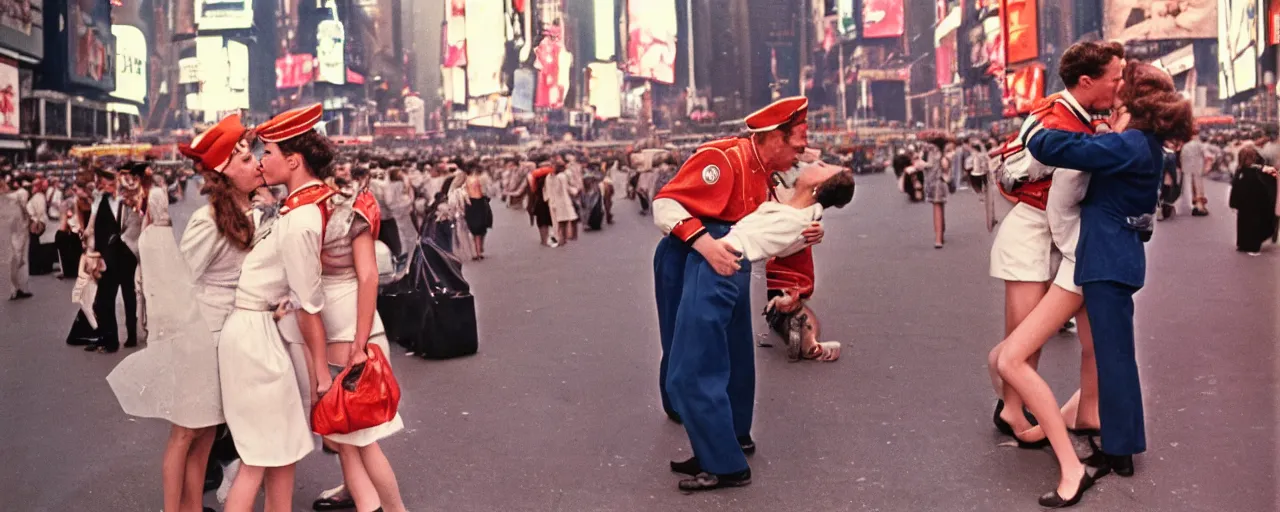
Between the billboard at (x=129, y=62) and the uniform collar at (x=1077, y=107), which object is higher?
the billboard at (x=129, y=62)

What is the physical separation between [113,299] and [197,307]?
16.7ft

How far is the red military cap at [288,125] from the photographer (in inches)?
143

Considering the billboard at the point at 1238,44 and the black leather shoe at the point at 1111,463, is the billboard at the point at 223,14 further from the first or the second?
the billboard at the point at 1238,44

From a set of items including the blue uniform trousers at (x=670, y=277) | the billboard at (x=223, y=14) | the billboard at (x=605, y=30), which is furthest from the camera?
the billboard at (x=605, y=30)

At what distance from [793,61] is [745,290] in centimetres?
1192

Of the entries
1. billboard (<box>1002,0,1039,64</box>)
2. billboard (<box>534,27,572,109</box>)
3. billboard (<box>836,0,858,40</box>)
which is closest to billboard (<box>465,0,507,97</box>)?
billboard (<box>534,27,572,109</box>)

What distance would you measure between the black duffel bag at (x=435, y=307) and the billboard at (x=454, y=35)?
8746 mm

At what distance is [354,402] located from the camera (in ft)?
12.0

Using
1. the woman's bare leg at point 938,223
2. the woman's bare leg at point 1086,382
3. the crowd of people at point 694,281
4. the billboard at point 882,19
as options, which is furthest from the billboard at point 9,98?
the billboard at point 882,19

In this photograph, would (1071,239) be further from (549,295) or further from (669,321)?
(549,295)

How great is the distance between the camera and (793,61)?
52.7ft

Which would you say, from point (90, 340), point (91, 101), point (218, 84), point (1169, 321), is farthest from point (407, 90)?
point (1169, 321)

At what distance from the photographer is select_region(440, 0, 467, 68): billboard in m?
16.1

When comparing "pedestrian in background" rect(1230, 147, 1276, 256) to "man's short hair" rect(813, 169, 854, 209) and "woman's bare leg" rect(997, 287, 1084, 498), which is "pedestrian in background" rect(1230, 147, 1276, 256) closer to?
"woman's bare leg" rect(997, 287, 1084, 498)
